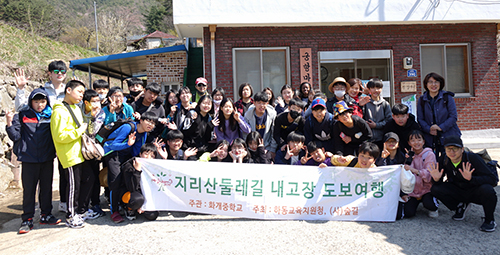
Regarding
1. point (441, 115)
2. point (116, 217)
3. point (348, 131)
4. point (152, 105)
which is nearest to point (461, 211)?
point (441, 115)

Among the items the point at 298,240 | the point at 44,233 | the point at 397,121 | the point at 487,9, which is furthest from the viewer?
the point at 487,9

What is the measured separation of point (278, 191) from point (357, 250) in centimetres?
113

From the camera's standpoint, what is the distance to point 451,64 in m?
9.20

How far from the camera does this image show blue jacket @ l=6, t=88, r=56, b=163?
375 centimetres

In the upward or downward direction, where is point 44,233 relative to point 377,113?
downward

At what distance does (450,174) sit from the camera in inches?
151

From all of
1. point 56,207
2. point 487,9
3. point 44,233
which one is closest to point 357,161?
point 44,233

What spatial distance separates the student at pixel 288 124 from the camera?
4.79m

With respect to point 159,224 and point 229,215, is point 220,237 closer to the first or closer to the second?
point 229,215

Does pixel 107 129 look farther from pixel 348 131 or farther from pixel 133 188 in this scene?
pixel 348 131

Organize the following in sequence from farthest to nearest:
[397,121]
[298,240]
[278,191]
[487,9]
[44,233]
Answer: [487,9] < [397,121] < [278,191] < [44,233] < [298,240]

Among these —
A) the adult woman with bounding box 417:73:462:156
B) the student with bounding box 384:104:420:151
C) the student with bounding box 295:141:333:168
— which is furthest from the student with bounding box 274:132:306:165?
the adult woman with bounding box 417:73:462:156

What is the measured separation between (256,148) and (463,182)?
248 centimetres

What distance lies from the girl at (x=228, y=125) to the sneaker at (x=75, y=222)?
6.44 feet
